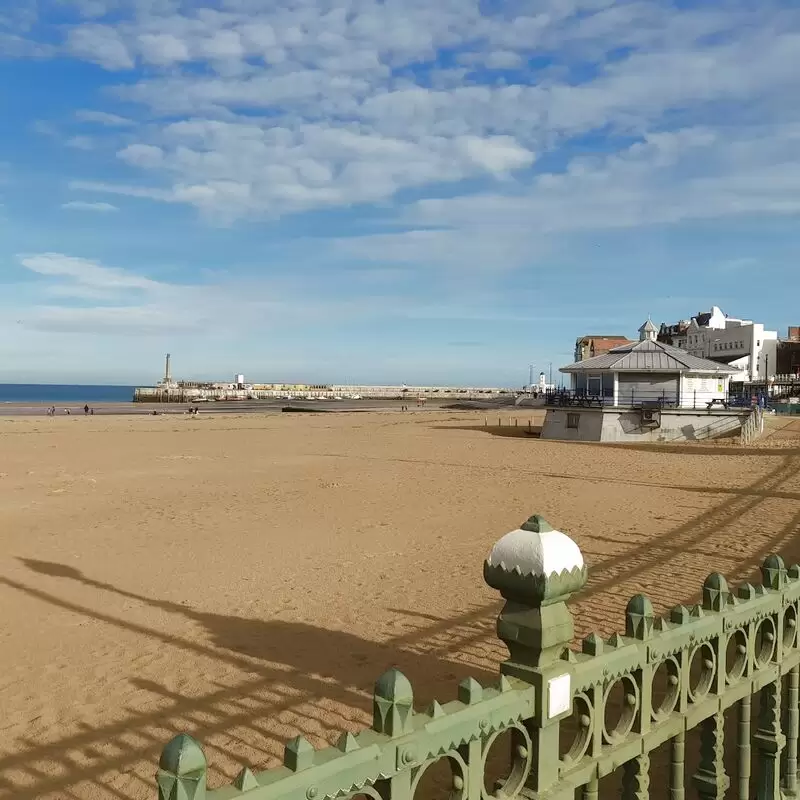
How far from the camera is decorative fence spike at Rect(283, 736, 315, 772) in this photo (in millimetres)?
1651

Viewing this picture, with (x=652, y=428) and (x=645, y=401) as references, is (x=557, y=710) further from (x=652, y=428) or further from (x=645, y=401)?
(x=645, y=401)

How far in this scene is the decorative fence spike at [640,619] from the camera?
8.59 feet

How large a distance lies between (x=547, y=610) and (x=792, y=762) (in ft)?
7.88

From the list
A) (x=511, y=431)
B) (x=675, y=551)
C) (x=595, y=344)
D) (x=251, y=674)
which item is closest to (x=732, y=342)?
(x=595, y=344)

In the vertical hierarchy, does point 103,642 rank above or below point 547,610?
below

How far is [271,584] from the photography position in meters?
9.78

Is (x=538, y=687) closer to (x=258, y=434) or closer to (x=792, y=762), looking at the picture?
(x=792, y=762)

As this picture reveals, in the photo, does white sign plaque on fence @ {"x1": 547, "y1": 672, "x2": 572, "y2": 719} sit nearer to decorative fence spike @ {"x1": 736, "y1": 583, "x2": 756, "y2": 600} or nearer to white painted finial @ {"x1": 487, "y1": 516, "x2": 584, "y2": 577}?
white painted finial @ {"x1": 487, "y1": 516, "x2": 584, "y2": 577}

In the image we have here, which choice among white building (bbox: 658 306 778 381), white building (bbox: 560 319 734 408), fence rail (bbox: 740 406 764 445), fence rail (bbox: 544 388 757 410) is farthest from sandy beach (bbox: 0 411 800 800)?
white building (bbox: 658 306 778 381)

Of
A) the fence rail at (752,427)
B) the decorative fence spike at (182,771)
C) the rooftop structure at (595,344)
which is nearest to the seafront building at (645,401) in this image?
the fence rail at (752,427)

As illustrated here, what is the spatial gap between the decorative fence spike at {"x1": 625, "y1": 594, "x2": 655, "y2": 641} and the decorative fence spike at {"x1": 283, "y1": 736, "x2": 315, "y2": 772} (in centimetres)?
146

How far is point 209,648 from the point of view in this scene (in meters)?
7.31

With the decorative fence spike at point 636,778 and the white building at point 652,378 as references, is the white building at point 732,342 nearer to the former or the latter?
the white building at point 652,378

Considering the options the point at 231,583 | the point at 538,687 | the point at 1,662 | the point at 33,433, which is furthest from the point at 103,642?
the point at 33,433
